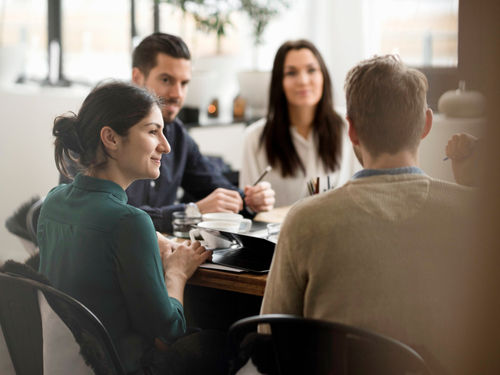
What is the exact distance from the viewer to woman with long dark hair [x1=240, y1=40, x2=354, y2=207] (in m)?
2.35

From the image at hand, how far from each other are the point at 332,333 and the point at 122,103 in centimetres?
58

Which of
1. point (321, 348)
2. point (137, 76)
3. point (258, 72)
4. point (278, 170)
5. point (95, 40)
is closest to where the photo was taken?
point (321, 348)

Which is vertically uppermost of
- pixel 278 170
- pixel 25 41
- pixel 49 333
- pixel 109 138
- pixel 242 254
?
pixel 25 41

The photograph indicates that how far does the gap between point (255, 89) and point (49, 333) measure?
8.10 ft

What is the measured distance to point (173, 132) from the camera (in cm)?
194

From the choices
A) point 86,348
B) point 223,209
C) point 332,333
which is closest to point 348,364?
point 332,333

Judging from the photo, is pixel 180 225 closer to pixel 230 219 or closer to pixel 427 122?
pixel 230 219

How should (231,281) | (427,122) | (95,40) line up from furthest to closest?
(95,40)
(231,281)
(427,122)

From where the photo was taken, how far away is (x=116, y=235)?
1227 millimetres

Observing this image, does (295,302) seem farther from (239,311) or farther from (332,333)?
(239,311)

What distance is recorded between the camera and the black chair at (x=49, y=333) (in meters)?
1.24

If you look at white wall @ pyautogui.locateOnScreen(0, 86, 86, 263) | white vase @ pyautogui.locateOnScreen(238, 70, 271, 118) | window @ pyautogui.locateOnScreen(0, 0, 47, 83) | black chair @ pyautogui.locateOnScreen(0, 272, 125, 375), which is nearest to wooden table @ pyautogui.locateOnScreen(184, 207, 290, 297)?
black chair @ pyautogui.locateOnScreen(0, 272, 125, 375)

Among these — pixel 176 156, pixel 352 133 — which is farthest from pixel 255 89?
pixel 352 133

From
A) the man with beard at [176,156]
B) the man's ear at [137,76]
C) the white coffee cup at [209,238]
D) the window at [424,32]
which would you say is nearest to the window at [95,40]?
the man with beard at [176,156]
